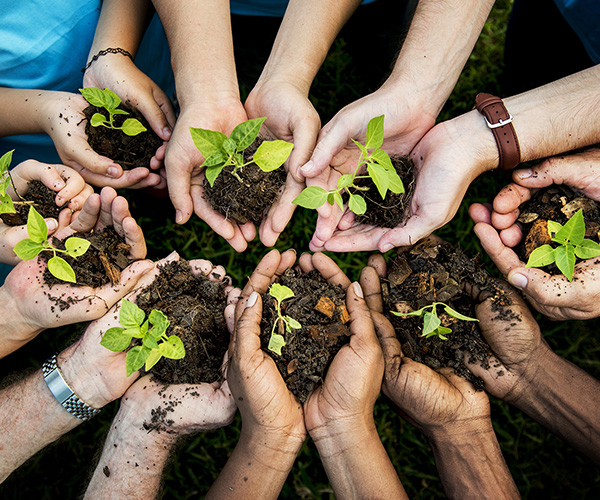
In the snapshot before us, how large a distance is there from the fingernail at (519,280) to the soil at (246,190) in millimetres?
1517

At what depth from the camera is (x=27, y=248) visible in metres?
2.12

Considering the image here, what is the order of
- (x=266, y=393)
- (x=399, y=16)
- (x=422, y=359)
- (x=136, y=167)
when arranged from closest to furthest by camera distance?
(x=266, y=393)
(x=422, y=359)
(x=136, y=167)
(x=399, y=16)

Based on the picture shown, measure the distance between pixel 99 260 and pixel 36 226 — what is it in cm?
46

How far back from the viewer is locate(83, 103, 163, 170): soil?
262 centimetres

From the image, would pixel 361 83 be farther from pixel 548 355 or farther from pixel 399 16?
pixel 548 355

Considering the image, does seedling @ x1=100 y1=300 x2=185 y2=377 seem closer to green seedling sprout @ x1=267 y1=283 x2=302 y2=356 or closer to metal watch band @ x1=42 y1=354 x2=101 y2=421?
green seedling sprout @ x1=267 y1=283 x2=302 y2=356

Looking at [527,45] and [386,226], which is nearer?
[386,226]

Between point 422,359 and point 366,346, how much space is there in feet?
1.72

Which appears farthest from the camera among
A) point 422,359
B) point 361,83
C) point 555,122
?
point 361,83

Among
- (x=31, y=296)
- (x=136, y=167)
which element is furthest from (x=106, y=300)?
(x=136, y=167)

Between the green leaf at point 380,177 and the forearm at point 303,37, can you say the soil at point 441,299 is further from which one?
the forearm at point 303,37

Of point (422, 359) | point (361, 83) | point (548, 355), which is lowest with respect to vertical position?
point (422, 359)

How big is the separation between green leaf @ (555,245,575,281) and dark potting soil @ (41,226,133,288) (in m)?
2.55

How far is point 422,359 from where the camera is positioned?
2.53 meters
